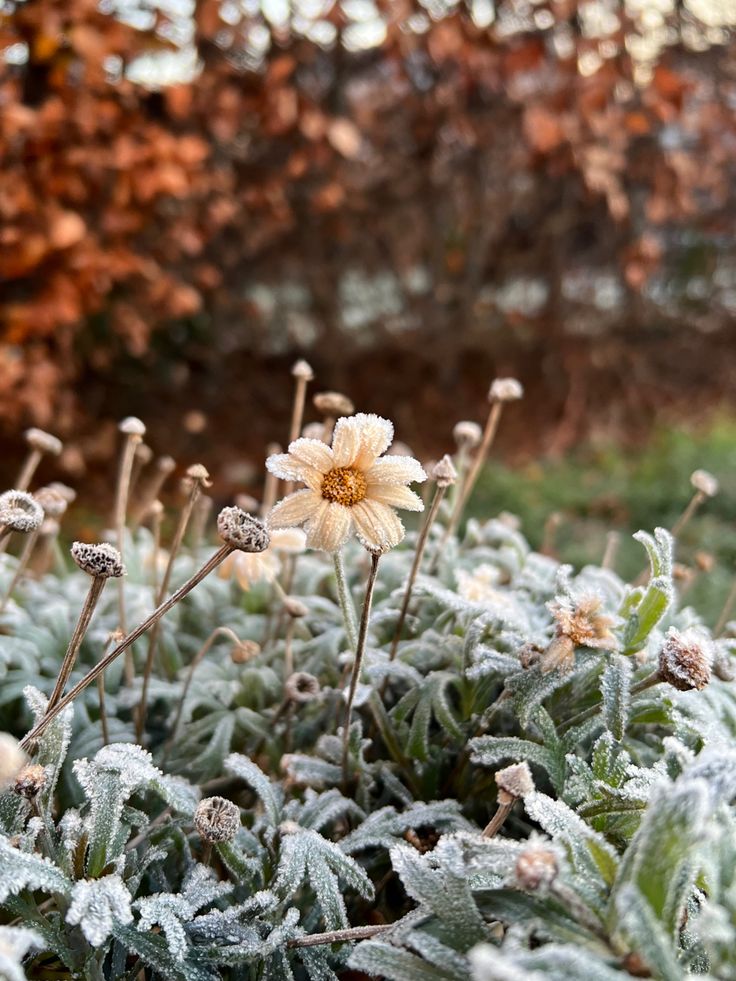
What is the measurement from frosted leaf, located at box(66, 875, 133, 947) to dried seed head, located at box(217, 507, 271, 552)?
313 mm

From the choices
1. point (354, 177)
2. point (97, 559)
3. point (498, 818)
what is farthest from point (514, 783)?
point (354, 177)

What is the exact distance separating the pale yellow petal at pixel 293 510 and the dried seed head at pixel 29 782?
0.31 m

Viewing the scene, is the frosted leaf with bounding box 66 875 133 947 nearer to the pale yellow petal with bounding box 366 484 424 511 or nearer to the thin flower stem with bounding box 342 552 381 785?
the thin flower stem with bounding box 342 552 381 785

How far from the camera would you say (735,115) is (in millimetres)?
3967

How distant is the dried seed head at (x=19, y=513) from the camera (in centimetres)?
90

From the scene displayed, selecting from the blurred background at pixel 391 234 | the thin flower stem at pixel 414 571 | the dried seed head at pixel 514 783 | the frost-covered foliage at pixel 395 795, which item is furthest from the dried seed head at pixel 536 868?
the blurred background at pixel 391 234

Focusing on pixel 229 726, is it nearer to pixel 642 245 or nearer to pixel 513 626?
pixel 513 626

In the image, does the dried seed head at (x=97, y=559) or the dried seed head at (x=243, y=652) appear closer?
the dried seed head at (x=97, y=559)

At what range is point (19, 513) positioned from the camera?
0.91m

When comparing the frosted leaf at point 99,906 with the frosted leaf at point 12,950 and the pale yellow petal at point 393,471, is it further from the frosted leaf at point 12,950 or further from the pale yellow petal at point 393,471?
the pale yellow petal at point 393,471

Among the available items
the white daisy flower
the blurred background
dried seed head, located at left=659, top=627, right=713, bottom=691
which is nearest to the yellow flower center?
the white daisy flower

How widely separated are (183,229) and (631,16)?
5.73ft

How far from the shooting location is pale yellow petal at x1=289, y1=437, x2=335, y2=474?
910mm

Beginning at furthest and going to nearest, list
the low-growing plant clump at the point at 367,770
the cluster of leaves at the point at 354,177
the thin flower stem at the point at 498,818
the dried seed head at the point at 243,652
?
the cluster of leaves at the point at 354,177, the dried seed head at the point at 243,652, the thin flower stem at the point at 498,818, the low-growing plant clump at the point at 367,770
